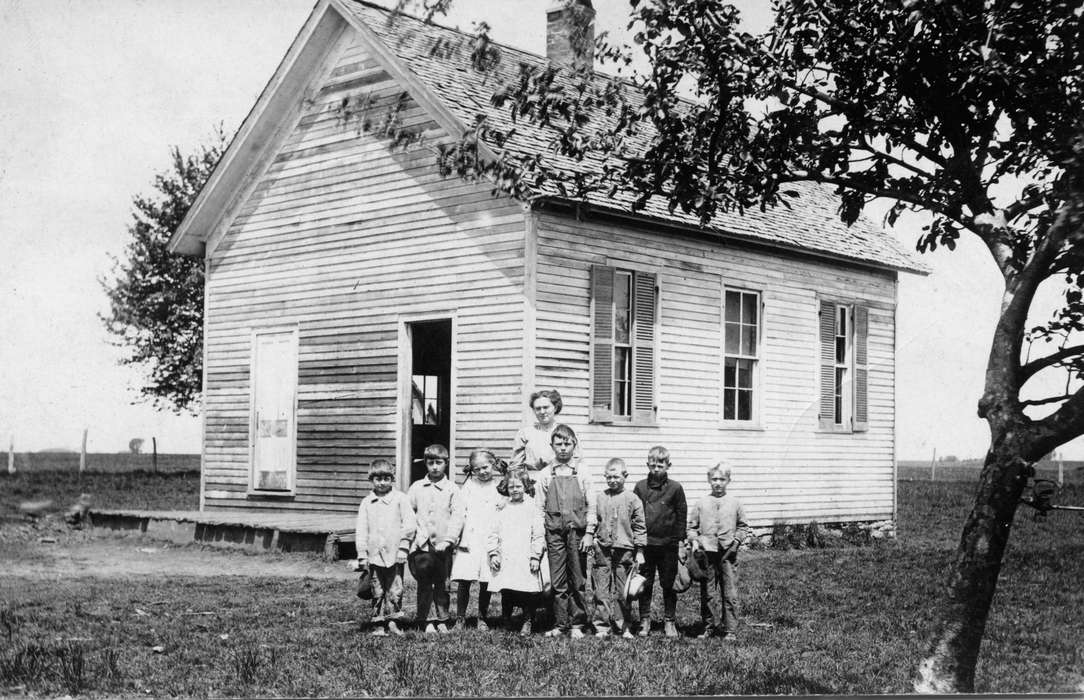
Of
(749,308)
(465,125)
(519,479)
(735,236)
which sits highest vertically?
(465,125)

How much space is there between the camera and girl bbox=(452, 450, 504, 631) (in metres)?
9.26

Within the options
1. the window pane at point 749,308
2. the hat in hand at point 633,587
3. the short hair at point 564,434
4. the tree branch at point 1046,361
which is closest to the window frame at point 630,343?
the window pane at point 749,308

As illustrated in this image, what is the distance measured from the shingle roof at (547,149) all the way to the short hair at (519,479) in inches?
145

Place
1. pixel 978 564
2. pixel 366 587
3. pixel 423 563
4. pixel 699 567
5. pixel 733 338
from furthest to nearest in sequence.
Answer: pixel 733 338 < pixel 699 567 < pixel 423 563 < pixel 366 587 < pixel 978 564

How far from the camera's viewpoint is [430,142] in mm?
14359

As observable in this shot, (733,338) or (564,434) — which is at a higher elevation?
(733,338)

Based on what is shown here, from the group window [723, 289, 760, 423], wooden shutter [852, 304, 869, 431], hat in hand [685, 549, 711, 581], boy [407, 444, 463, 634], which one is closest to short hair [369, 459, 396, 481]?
boy [407, 444, 463, 634]

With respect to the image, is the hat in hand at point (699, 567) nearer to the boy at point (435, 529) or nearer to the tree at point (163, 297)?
the boy at point (435, 529)

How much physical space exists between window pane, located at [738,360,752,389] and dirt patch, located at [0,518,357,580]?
6108mm

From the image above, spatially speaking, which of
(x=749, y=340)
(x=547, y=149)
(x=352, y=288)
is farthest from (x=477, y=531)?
(x=749, y=340)

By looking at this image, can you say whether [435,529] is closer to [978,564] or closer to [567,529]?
[567,529]

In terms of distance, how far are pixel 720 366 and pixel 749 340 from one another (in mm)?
785

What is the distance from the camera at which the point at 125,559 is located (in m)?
13.8

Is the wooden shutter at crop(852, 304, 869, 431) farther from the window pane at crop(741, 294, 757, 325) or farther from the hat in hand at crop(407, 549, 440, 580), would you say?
the hat in hand at crop(407, 549, 440, 580)
